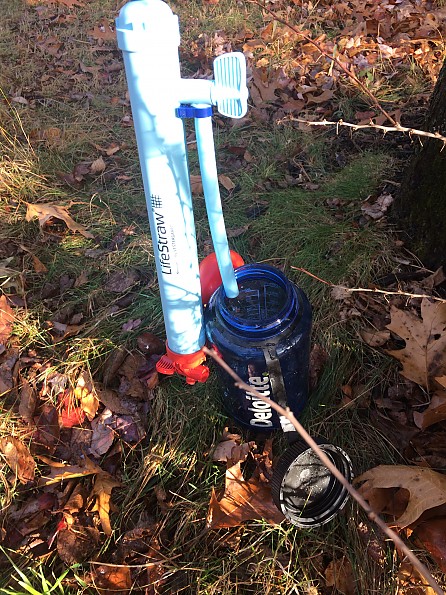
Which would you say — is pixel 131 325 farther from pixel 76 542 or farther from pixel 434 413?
pixel 434 413

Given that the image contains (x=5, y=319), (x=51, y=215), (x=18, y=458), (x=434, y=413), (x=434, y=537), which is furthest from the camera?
(x=51, y=215)

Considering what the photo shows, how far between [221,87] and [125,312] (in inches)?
52.1

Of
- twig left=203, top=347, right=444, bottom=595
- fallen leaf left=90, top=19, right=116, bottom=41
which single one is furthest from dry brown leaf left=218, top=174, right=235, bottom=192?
fallen leaf left=90, top=19, right=116, bottom=41

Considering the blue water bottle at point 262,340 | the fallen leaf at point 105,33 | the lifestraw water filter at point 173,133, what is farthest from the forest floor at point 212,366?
the fallen leaf at point 105,33

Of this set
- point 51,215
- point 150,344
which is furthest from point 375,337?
point 51,215

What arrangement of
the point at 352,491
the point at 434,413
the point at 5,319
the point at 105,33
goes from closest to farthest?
the point at 352,491 < the point at 434,413 < the point at 5,319 < the point at 105,33

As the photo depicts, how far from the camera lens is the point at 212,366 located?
197cm

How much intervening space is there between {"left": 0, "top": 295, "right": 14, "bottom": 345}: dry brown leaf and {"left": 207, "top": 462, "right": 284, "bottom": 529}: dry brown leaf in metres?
1.26

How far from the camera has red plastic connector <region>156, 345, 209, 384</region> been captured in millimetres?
1724

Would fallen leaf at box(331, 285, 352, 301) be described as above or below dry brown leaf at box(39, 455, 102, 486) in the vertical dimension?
above

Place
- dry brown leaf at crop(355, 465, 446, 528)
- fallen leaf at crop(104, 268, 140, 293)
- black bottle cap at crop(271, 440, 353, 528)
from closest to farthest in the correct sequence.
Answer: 1. dry brown leaf at crop(355, 465, 446, 528)
2. black bottle cap at crop(271, 440, 353, 528)
3. fallen leaf at crop(104, 268, 140, 293)

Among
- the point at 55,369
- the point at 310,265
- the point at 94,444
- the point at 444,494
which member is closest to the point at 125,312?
the point at 55,369

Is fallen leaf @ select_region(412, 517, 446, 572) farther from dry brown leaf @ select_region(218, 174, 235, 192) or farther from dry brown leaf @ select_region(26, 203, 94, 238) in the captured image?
dry brown leaf @ select_region(26, 203, 94, 238)

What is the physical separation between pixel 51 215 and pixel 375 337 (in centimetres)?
185
